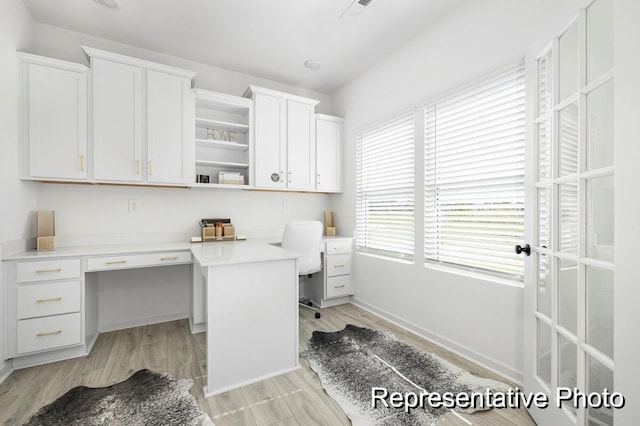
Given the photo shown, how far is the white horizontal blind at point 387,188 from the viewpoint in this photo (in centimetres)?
282

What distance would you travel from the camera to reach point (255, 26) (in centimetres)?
261

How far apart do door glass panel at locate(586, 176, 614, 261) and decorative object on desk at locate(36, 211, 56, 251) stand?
3.51 metres

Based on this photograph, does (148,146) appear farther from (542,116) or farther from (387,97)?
(542,116)

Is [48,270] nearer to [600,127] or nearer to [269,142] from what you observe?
[269,142]

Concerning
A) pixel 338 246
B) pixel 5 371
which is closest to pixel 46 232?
pixel 5 371

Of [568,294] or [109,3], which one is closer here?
[568,294]

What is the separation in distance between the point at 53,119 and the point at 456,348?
12.5 feet

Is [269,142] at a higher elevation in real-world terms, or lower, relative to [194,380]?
higher

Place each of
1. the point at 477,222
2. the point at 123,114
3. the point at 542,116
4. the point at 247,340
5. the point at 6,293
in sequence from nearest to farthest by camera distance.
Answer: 1. the point at 542,116
2. the point at 247,340
3. the point at 6,293
4. the point at 477,222
5. the point at 123,114

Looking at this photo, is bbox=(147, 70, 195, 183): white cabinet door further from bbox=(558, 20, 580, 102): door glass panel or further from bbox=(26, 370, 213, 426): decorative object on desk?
bbox=(558, 20, 580, 102): door glass panel

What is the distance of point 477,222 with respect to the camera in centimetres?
219

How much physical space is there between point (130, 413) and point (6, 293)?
135 cm

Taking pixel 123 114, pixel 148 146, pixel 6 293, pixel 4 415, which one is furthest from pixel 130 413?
pixel 123 114

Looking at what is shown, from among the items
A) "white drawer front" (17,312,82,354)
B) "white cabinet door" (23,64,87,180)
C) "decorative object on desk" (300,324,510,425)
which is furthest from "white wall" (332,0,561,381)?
"white cabinet door" (23,64,87,180)
